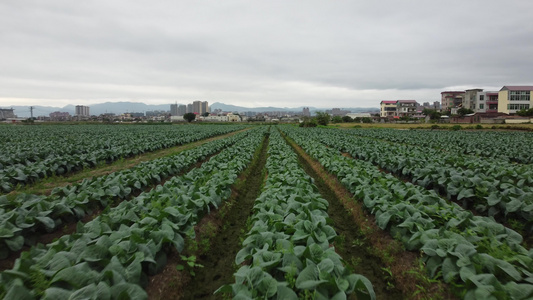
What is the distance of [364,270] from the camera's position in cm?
520

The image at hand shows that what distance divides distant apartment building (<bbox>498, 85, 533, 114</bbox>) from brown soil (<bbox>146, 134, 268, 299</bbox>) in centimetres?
9913

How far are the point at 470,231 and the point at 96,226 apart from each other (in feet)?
21.1

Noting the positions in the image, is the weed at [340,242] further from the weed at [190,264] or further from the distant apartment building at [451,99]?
the distant apartment building at [451,99]

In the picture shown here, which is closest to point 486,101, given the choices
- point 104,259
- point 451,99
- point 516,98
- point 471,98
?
point 516,98

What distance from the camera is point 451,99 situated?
11938 cm

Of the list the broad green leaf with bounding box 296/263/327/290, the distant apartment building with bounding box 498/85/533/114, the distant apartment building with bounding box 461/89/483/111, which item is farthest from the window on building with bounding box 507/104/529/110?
the broad green leaf with bounding box 296/263/327/290

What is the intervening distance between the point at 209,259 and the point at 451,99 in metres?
144

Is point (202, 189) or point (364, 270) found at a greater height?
point (202, 189)

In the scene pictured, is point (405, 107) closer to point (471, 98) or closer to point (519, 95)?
point (471, 98)

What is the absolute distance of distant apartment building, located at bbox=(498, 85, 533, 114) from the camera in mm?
75562

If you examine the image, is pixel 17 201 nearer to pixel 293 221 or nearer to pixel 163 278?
pixel 163 278

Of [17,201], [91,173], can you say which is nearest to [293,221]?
[17,201]

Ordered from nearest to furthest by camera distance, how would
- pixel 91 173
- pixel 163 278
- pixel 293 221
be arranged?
pixel 163 278, pixel 293 221, pixel 91 173

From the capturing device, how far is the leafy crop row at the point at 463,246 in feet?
10.8
